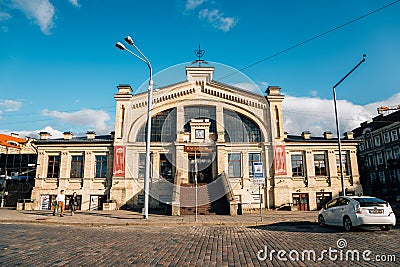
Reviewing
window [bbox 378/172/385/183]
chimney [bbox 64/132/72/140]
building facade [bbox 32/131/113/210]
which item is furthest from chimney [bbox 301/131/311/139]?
window [bbox 378/172/385/183]

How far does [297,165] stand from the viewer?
98.6 feet

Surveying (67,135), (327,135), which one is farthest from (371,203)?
(67,135)

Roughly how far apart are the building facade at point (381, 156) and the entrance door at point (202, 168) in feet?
107

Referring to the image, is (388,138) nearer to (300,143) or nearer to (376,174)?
(376,174)

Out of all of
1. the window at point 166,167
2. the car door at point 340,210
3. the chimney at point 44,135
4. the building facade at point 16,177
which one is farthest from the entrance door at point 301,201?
the building facade at point 16,177

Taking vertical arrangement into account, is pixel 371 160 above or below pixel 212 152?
above

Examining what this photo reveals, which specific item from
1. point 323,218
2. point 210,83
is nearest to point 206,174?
point 210,83

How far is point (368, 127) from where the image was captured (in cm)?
5609

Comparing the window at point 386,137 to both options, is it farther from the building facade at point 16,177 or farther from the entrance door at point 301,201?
the building facade at point 16,177

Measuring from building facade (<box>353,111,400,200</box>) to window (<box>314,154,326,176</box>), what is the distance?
2262 centimetres

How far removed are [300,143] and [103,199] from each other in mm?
22328

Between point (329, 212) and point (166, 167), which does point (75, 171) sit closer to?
point (166, 167)

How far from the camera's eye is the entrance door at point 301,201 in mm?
28797

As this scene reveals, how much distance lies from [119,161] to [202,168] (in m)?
9.22
